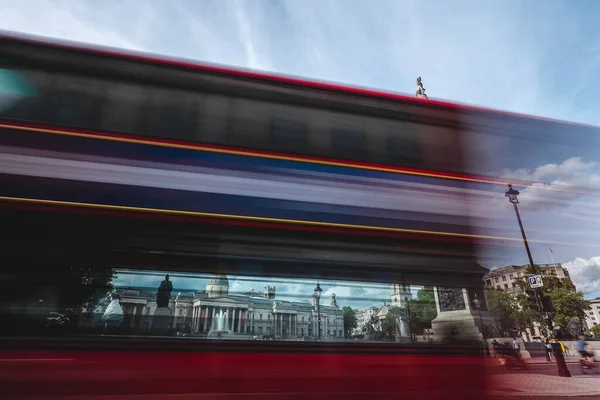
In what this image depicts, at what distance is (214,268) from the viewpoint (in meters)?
2.43

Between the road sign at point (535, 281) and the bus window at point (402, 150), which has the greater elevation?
the bus window at point (402, 150)

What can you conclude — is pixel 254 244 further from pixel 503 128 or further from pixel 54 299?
pixel 503 128

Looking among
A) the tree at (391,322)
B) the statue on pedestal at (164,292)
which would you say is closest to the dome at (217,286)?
the statue on pedestal at (164,292)

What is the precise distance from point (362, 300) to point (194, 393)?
130cm

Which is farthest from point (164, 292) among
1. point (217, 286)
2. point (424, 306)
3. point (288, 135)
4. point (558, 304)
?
point (558, 304)

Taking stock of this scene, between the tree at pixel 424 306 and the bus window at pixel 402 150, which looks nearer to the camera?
the tree at pixel 424 306

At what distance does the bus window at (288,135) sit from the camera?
2674 millimetres

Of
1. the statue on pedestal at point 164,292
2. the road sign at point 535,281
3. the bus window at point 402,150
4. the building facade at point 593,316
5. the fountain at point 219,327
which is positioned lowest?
the fountain at point 219,327

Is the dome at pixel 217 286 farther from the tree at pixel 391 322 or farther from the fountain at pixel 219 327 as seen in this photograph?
the tree at pixel 391 322

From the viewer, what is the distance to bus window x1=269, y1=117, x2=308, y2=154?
8.77ft

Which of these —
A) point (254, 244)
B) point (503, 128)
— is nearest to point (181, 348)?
point (254, 244)

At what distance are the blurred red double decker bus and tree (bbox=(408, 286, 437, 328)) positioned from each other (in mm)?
87

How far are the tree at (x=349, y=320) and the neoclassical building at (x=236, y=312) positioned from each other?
0.10ft

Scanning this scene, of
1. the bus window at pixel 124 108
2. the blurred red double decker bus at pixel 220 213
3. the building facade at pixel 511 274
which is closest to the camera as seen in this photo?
the blurred red double decker bus at pixel 220 213
